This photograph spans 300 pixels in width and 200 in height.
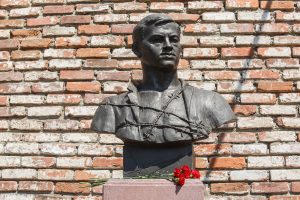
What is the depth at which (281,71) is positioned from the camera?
3.52 meters

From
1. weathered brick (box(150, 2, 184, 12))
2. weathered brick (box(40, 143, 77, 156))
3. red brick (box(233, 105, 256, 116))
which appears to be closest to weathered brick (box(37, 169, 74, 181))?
weathered brick (box(40, 143, 77, 156))

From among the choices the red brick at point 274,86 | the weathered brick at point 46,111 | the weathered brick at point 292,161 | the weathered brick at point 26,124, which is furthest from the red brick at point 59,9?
the weathered brick at point 292,161

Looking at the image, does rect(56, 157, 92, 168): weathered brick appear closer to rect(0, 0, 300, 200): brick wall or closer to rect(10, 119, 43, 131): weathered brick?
rect(0, 0, 300, 200): brick wall

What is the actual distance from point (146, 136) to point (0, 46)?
1754 mm

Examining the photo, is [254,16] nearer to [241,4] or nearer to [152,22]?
[241,4]

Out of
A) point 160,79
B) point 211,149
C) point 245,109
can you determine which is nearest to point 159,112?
point 160,79

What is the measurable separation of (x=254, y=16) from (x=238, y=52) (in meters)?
0.29

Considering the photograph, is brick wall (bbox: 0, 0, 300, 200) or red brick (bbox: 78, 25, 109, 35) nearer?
brick wall (bbox: 0, 0, 300, 200)

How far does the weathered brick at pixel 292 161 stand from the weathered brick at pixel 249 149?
5.8 inches

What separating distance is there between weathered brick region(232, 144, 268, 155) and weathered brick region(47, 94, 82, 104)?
111 cm

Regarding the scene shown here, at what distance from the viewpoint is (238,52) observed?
3549 millimetres

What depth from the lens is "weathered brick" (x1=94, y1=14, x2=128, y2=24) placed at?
3.67 metres

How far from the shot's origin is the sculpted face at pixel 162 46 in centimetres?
254

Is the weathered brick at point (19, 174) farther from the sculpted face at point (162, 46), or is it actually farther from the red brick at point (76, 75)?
the sculpted face at point (162, 46)
